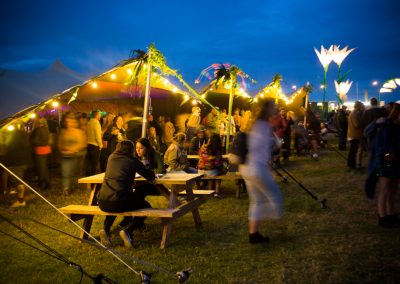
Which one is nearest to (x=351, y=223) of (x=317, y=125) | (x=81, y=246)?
(x=81, y=246)

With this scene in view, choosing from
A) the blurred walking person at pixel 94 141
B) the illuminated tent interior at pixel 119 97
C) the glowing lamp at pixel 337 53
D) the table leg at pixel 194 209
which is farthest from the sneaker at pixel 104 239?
the glowing lamp at pixel 337 53

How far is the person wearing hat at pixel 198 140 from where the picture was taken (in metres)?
9.00

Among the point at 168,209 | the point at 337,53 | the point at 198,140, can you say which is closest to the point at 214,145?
the point at 198,140

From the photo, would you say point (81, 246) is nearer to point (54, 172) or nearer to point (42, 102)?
point (42, 102)

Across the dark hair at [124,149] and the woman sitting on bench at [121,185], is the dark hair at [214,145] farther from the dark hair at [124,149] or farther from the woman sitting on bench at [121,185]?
the dark hair at [124,149]

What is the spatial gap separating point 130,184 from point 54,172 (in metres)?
7.48

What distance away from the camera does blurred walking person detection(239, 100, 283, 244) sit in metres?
4.57

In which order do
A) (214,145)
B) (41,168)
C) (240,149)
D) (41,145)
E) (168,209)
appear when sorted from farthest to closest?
(41,168) < (41,145) < (214,145) < (168,209) < (240,149)

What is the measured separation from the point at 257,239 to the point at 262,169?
1009 millimetres

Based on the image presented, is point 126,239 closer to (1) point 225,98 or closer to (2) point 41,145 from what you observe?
(2) point 41,145

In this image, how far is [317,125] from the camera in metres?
16.4

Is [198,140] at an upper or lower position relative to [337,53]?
lower

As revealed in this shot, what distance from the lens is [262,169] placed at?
457 centimetres

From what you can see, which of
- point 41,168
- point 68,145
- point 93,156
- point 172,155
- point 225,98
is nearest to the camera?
point 172,155
